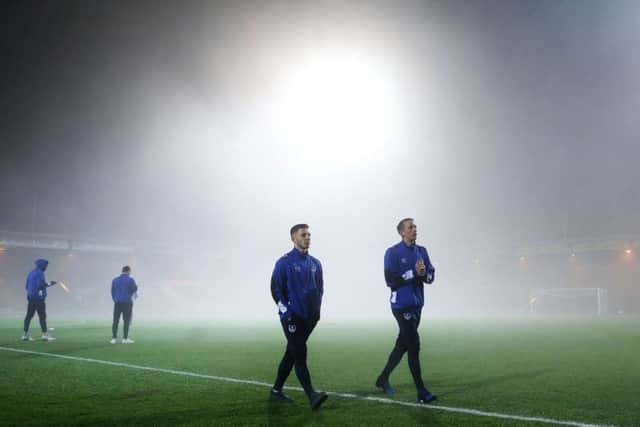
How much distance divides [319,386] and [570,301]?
47322 mm

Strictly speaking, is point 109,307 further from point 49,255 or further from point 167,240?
point 167,240

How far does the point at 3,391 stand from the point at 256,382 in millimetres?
3720

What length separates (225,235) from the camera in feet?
229

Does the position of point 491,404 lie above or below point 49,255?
below

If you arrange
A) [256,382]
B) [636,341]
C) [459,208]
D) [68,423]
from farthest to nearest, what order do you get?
[459,208]
[636,341]
[256,382]
[68,423]

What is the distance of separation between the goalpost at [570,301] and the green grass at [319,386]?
36.4 m

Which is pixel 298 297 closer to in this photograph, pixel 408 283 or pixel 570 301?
pixel 408 283

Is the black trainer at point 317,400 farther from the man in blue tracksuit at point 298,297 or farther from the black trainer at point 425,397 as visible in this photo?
the black trainer at point 425,397

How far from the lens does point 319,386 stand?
8922 mm

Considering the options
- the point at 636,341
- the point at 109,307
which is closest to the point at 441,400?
the point at 636,341

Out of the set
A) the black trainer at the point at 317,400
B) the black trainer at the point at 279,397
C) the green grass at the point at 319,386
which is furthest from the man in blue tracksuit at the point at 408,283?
the black trainer at the point at 279,397

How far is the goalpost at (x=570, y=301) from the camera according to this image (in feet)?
159

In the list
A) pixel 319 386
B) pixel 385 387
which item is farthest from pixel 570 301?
pixel 385 387

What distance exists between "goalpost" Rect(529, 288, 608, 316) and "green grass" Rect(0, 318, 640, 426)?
36.4 meters
